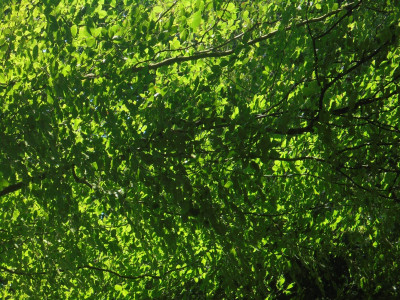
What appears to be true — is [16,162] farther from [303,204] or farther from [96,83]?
[303,204]

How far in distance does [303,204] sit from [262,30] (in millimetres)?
2815

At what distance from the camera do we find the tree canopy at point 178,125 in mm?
4227

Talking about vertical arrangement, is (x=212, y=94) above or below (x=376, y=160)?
above

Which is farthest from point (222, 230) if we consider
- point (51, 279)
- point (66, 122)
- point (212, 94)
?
point (51, 279)

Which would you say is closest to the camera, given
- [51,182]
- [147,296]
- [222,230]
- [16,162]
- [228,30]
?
[222,230]

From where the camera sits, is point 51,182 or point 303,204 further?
point 303,204

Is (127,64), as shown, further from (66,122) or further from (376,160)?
(376,160)

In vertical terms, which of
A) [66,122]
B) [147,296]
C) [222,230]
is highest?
[66,122]

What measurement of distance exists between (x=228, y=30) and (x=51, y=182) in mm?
2709

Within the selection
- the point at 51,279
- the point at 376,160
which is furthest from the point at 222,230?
the point at 376,160

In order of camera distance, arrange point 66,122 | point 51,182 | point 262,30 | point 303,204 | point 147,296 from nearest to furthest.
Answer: point 51,182
point 66,122
point 262,30
point 303,204
point 147,296

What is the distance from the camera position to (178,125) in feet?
14.4

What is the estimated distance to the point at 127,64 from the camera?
4961mm

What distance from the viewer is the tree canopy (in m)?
4.23
